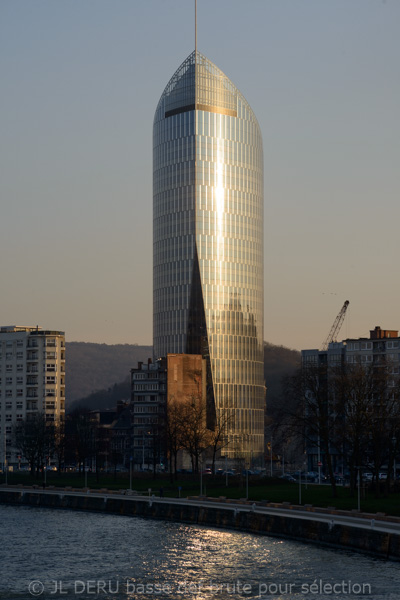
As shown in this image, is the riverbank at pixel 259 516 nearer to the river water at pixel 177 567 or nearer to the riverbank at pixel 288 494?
the river water at pixel 177 567

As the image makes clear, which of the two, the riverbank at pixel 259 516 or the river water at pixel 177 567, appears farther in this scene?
the riverbank at pixel 259 516

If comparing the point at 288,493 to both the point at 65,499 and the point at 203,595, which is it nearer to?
the point at 65,499

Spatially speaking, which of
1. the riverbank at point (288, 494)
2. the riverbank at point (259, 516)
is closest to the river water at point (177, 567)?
the riverbank at point (259, 516)

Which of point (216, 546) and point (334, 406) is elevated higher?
point (334, 406)

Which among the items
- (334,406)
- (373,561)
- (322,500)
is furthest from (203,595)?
(334,406)

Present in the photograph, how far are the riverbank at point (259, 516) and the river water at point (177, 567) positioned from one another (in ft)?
5.89

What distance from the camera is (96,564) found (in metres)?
108

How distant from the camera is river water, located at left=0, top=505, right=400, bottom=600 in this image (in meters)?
88.8

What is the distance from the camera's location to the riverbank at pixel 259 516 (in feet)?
352

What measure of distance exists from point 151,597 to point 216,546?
1245 inches

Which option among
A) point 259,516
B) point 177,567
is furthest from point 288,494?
point 177,567

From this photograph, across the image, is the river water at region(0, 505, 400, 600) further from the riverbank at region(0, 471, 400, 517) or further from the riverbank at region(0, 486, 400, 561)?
the riverbank at region(0, 471, 400, 517)

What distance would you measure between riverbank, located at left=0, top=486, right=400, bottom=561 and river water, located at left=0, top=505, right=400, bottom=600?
1.80 metres

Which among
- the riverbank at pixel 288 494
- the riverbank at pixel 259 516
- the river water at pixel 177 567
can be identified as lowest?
the river water at pixel 177 567
